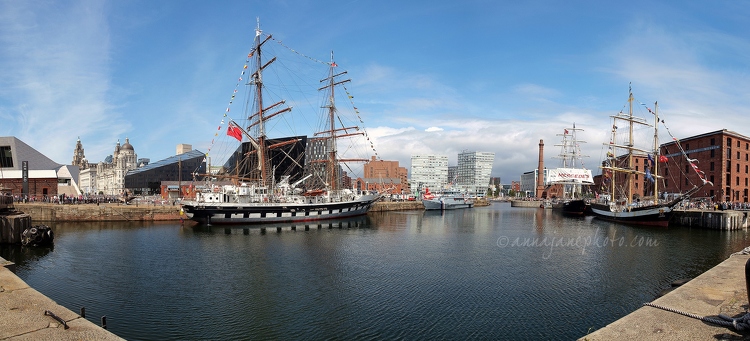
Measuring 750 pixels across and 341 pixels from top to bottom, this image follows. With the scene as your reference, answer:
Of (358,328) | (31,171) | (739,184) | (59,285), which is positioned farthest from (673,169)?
(31,171)

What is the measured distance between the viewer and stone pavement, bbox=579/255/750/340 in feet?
30.6

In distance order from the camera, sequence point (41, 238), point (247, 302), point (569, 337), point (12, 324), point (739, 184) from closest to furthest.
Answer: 1. point (12, 324)
2. point (569, 337)
3. point (247, 302)
4. point (41, 238)
5. point (739, 184)

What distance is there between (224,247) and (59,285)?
14.3 metres

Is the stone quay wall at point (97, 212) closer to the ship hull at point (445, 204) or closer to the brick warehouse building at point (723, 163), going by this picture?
the ship hull at point (445, 204)

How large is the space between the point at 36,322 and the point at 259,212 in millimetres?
46068

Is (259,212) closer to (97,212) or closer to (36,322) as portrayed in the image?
(97,212)

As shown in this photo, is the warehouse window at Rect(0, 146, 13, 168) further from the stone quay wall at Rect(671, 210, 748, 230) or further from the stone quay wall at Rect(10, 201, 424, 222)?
the stone quay wall at Rect(671, 210, 748, 230)

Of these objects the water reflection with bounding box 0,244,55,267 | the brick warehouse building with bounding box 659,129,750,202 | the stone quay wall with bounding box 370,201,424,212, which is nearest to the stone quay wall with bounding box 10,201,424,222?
the water reflection with bounding box 0,244,55,267

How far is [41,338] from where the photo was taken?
9008mm

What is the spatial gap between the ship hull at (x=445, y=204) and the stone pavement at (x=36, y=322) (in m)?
94.4

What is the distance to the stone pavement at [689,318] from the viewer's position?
9.34 meters

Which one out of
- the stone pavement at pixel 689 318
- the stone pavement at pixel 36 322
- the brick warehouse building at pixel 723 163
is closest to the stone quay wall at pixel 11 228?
the stone pavement at pixel 36 322

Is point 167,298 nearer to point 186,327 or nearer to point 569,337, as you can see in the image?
point 186,327

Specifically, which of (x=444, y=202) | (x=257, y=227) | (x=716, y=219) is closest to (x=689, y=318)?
(x=257, y=227)
